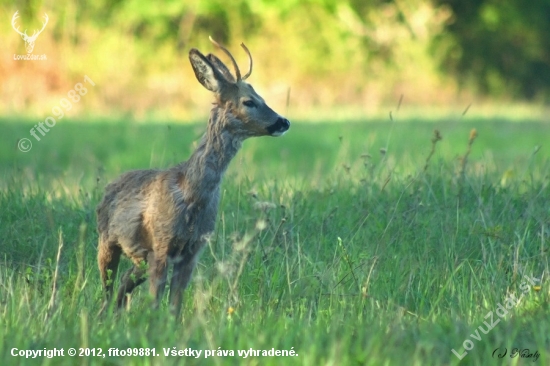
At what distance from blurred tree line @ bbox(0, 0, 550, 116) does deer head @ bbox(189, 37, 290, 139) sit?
20547mm

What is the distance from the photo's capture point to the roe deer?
5043mm

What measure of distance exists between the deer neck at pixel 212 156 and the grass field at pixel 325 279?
0.99ft

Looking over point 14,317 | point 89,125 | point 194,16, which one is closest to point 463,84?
point 194,16

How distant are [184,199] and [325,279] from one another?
96 centimetres

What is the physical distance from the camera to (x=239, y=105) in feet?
17.2

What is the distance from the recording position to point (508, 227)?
21.3ft

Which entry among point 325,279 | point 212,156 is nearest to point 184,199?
point 212,156

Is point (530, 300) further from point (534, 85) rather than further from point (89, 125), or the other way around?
point (534, 85)

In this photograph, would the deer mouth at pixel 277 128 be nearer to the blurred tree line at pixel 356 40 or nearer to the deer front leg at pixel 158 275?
the deer front leg at pixel 158 275

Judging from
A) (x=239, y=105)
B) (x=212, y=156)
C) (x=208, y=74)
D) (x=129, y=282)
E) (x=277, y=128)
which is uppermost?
(x=208, y=74)

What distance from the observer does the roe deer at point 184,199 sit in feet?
16.5

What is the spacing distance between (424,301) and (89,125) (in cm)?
1229

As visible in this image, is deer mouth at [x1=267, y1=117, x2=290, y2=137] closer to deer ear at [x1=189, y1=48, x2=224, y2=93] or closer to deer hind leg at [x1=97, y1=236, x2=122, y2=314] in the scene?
deer ear at [x1=189, y1=48, x2=224, y2=93]

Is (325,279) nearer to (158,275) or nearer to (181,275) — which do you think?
(181,275)
